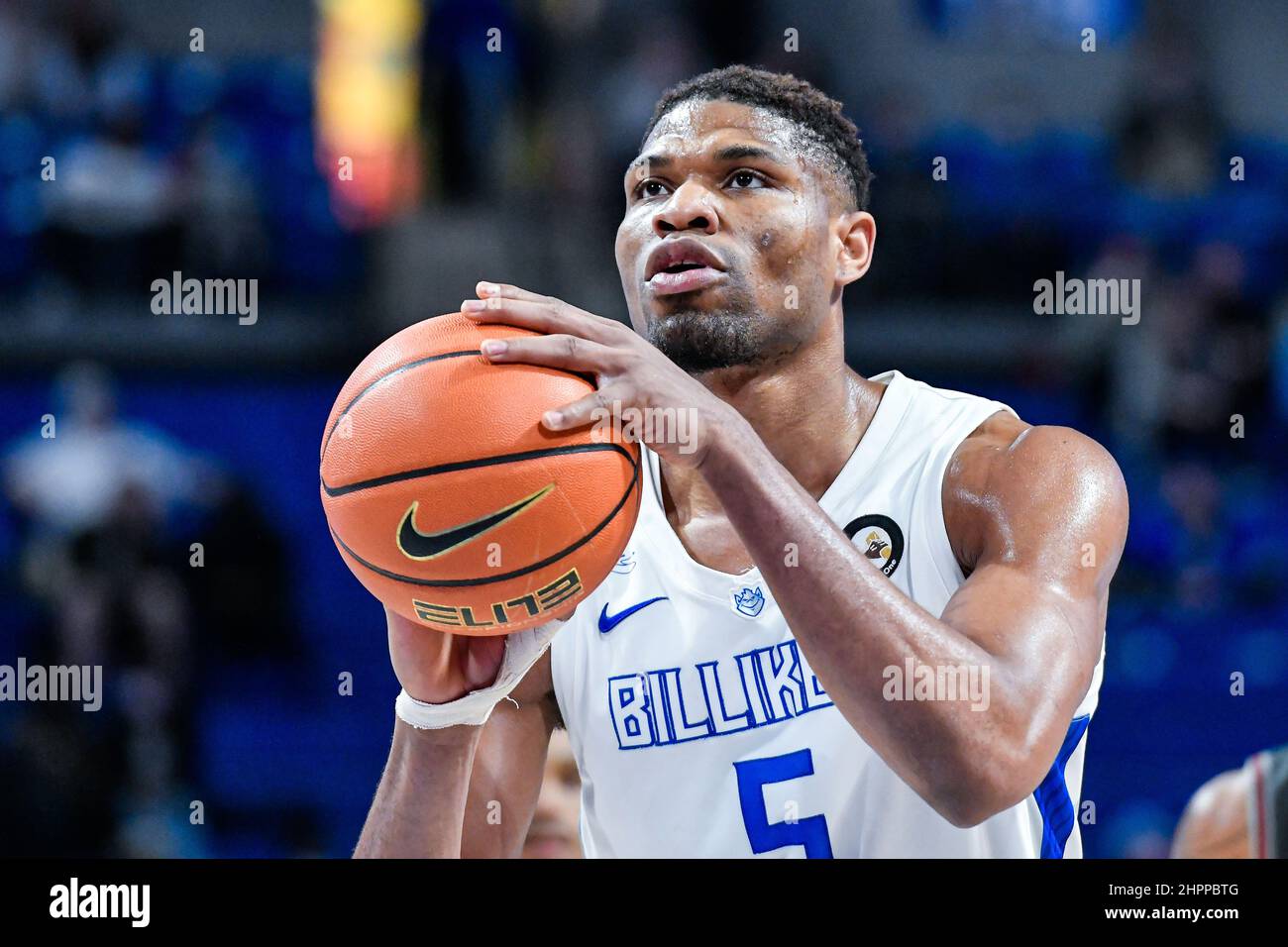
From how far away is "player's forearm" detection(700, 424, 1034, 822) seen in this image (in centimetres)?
235

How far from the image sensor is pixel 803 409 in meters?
3.20

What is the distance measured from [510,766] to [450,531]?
2.99 feet

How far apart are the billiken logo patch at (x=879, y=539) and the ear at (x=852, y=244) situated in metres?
0.60

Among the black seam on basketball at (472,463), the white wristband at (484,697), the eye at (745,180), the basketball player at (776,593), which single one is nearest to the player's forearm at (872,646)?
the basketball player at (776,593)

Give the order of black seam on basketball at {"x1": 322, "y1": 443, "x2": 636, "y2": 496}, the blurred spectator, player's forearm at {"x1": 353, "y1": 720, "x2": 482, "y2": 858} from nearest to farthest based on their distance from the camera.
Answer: black seam on basketball at {"x1": 322, "y1": 443, "x2": 636, "y2": 496}
player's forearm at {"x1": 353, "y1": 720, "x2": 482, "y2": 858}
the blurred spectator

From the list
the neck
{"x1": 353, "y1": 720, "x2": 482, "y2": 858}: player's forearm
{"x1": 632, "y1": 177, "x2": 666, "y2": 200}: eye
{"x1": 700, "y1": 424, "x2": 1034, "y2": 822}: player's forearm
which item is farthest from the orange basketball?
{"x1": 632, "y1": 177, "x2": 666, "y2": 200}: eye

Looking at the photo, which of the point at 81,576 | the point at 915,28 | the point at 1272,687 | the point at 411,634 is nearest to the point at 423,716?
the point at 411,634

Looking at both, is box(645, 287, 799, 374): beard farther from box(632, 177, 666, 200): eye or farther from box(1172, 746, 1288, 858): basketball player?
box(1172, 746, 1288, 858): basketball player

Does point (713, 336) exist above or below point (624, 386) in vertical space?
above

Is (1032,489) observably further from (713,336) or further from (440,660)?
(440,660)

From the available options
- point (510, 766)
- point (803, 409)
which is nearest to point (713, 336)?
point (803, 409)
